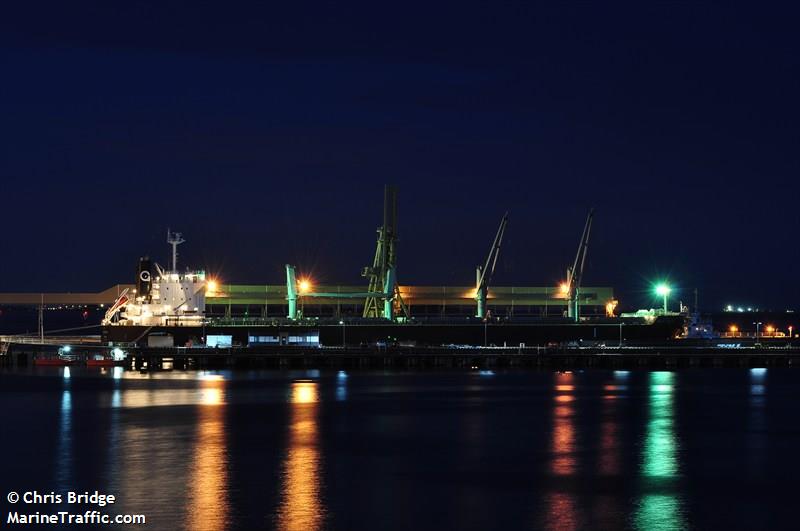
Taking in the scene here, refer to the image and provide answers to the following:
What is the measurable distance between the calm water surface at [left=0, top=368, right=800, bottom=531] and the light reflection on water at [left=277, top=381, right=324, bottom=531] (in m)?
0.11

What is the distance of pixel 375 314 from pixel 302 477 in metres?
82.7

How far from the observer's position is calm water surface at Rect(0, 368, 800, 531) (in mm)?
36281

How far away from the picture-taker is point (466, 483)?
1603 inches

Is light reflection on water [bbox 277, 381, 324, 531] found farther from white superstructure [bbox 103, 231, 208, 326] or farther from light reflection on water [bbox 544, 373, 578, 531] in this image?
white superstructure [bbox 103, 231, 208, 326]

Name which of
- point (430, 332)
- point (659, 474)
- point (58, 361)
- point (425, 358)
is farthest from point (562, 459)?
point (430, 332)

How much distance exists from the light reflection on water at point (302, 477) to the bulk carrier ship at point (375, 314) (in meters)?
47.9

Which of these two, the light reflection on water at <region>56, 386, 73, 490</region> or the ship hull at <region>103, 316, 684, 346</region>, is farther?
the ship hull at <region>103, 316, 684, 346</region>

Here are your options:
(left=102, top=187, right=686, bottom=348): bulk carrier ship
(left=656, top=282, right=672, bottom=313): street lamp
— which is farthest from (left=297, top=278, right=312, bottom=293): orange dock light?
(left=656, top=282, right=672, bottom=313): street lamp

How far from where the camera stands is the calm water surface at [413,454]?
119ft

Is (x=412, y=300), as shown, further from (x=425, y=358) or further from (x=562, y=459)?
(x=562, y=459)

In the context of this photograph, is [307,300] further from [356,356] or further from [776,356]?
[776,356]

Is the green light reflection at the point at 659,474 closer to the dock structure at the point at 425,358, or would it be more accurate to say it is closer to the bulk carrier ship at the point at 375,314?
the dock structure at the point at 425,358

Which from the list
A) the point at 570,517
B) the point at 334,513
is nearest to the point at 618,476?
the point at 570,517

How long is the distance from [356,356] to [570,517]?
65.5m
